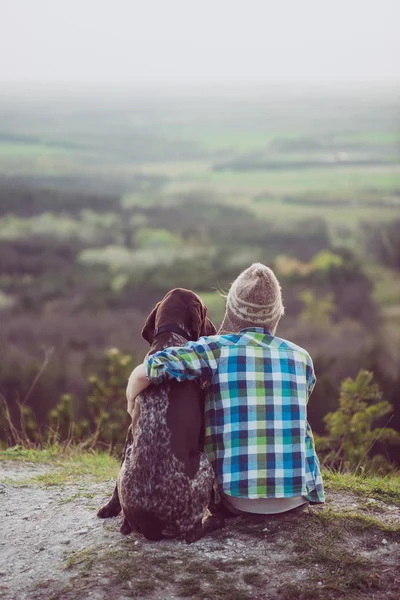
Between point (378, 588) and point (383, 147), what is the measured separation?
8870 centimetres

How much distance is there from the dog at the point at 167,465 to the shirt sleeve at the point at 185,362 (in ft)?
0.41

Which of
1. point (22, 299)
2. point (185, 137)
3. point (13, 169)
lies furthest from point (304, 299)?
point (13, 169)

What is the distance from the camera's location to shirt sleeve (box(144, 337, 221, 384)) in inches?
160

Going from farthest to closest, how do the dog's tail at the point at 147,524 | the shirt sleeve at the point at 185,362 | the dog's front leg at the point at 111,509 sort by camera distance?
the dog's front leg at the point at 111,509 < the dog's tail at the point at 147,524 < the shirt sleeve at the point at 185,362

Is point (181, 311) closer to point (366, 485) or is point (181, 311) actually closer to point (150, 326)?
point (150, 326)

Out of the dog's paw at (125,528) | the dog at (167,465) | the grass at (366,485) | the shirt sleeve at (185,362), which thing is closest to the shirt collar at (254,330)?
the shirt sleeve at (185,362)

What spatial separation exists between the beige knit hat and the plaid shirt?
4.2 inches

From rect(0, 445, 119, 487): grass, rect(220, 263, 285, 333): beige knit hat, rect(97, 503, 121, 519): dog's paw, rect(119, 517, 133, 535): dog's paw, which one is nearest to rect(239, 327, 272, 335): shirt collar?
rect(220, 263, 285, 333): beige knit hat

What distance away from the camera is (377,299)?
72.7m

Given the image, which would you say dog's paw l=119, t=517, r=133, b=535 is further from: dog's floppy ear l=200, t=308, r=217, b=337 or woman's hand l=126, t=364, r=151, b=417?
dog's floppy ear l=200, t=308, r=217, b=337

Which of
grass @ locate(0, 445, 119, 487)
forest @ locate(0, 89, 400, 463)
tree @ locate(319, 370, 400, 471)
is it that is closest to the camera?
grass @ locate(0, 445, 119, 487)

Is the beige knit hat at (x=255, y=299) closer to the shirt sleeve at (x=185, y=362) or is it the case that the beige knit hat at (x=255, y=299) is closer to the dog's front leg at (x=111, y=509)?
the shirt sleeve at (x=185, y=362)

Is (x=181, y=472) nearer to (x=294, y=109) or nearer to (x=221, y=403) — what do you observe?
(x=221, y=403)

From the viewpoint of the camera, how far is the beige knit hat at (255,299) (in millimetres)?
4305
